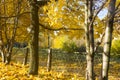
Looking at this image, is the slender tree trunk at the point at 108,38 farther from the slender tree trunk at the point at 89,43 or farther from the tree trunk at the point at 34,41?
the tree trunk at the point at 34,41

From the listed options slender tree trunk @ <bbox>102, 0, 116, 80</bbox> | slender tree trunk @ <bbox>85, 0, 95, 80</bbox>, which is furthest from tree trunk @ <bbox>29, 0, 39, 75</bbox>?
slender tree trunk @ <bbox>102, 0, 116, 80</bbox>

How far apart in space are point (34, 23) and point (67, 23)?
1778 mm

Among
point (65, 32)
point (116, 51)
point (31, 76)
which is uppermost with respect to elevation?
point (65, 32)

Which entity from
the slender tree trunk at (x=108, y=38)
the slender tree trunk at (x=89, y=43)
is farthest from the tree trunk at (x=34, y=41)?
the slender tree trunk at (x=108, y=38)

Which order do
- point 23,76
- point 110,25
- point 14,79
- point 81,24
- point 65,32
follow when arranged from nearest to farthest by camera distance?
point 110,25 → point 14,79 → point 23,76 → point 81,24 → point 65,32

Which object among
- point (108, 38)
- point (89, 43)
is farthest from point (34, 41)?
point (108, 38)

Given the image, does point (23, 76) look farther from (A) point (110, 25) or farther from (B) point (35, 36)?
(A) point (110, 25)

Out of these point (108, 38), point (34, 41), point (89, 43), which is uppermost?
point (108, 38)

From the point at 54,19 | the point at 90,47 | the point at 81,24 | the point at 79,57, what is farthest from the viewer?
the point at 79,57

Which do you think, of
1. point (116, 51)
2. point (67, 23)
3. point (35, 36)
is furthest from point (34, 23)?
point (116, 51)

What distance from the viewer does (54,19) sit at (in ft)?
36.4

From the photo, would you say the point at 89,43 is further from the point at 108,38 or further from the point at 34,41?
the point at 34,41

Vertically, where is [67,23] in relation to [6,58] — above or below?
above

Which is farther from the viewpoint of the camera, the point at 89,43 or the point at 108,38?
the point at 89,43
